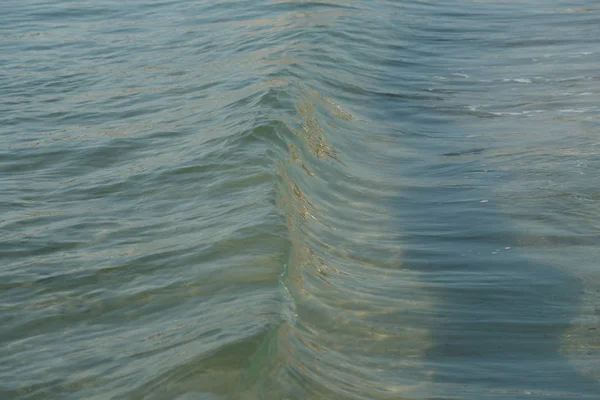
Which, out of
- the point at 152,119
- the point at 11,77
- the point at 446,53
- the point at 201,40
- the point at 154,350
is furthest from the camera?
the point at 201,40

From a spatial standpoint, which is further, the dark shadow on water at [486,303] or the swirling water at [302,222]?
the swirling water at [302,222]

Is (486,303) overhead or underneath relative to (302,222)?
underneath

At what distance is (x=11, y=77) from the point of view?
33.2 ft

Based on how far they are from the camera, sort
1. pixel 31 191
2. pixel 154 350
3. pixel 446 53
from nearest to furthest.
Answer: pixel 154 350 → pixel 31 191 → pixel 446 53

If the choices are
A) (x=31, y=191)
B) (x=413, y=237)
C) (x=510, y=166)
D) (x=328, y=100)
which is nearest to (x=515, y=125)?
(x=510, y=166)

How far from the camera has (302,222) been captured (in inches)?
217

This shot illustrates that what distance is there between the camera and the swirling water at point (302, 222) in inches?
157

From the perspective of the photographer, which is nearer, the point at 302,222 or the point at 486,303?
the point at 486,303

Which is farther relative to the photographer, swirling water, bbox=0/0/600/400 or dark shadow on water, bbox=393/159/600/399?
swirling water, bbox=0/0/600/400

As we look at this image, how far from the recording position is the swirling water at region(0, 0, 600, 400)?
13.0 ft

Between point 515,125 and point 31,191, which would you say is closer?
point 31,191

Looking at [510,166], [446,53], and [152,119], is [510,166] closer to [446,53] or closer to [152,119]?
[152,119]

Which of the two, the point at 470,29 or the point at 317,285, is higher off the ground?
the point at 470,29

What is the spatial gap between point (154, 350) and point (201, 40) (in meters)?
8.03
